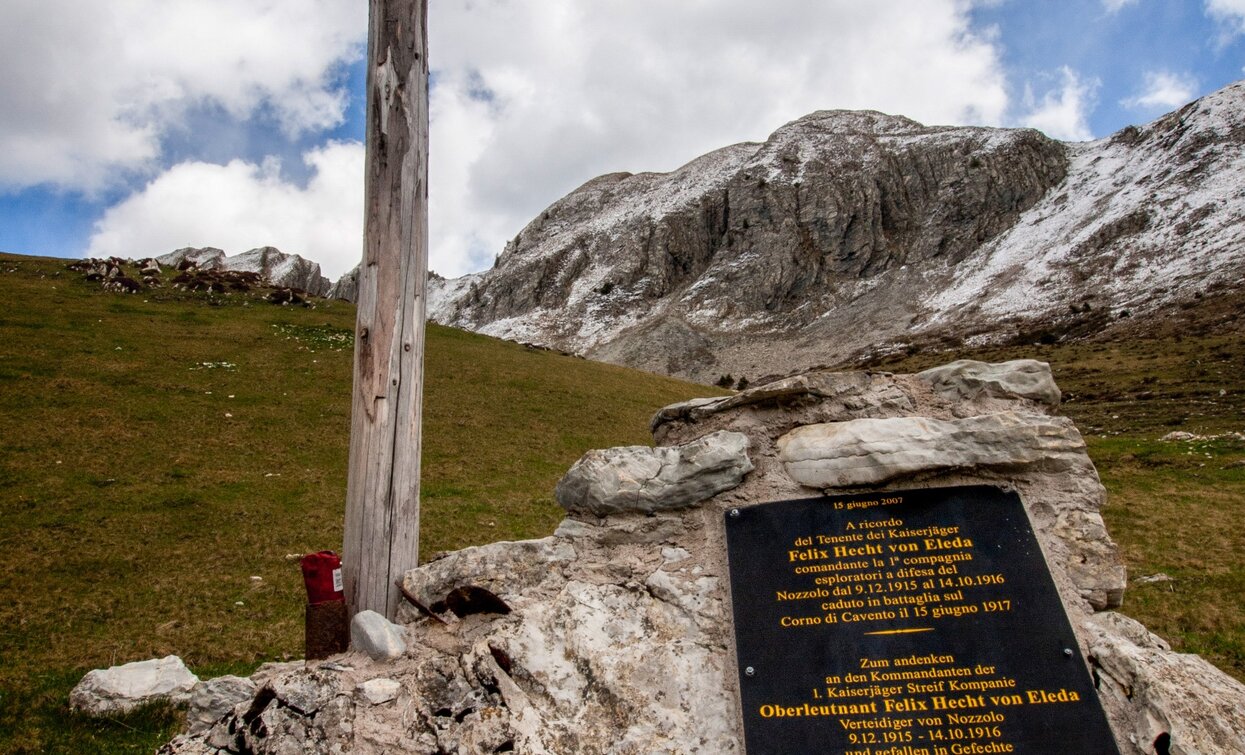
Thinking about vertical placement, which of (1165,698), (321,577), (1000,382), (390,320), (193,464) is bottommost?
(1165,698)

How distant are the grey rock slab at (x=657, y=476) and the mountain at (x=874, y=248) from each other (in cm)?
8862

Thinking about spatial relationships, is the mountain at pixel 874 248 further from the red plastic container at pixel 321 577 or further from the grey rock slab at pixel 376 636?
the red plastic container at pixel 321 577

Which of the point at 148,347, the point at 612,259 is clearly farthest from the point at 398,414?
the point at 612,259

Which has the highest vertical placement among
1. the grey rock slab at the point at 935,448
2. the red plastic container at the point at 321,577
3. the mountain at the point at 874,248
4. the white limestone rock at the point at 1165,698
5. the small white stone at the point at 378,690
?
the mountain at the point at 874,248

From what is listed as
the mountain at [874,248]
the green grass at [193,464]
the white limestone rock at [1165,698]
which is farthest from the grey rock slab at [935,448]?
the mountain at [874,248]

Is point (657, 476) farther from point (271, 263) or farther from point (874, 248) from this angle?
point (874, 248)

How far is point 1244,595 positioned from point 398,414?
13435 millimetres

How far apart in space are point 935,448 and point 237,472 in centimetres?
1751

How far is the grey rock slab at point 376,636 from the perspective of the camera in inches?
195

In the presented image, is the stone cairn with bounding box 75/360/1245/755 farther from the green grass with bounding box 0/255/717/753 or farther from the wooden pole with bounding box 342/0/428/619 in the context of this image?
the green grass with bounding box 0/255/717/753

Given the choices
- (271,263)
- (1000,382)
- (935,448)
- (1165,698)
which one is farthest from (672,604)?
(271,263)

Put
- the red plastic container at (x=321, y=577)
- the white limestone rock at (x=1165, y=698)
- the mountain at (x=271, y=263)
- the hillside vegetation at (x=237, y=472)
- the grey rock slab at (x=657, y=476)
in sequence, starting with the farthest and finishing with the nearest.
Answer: the mountain at (x=271, y=263)
the hillside vegetation at (x=237, y=472)
the grey rock slab at (x=657, y=476)
the red plastic container at (x=321, y=577)
the white limestone rock at (x=1165, y=698)

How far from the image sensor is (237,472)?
17766 millimetres

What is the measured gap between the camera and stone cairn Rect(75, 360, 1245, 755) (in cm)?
433
